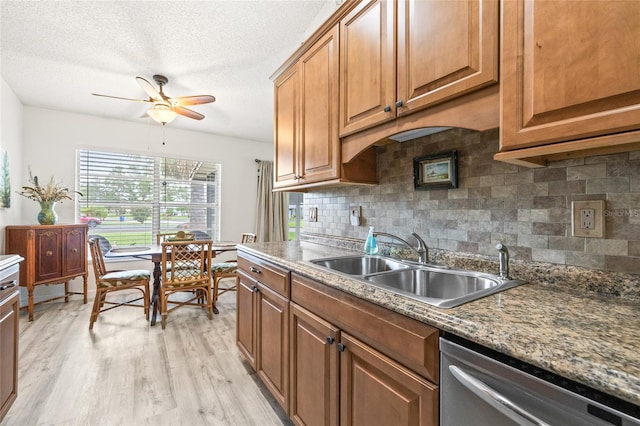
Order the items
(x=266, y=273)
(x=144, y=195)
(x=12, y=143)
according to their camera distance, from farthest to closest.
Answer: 1. (x=144, y=195)
2. (x=12, y=143)
3. (x=266, y=273)

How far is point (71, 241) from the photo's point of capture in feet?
11.5

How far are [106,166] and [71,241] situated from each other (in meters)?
1.27

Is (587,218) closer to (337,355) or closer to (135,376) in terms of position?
(337,355)

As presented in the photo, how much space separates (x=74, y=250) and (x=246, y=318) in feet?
9.61

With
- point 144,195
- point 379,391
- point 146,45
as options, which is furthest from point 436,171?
point 144,195

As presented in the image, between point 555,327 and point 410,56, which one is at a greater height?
point 410,56

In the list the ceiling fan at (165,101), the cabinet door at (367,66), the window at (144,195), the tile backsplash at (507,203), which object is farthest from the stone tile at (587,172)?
the window at (144,195)

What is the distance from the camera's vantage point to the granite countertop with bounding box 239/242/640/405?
1.65 feet

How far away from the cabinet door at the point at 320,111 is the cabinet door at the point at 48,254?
327 cm

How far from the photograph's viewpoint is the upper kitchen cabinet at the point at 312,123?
5.67ft

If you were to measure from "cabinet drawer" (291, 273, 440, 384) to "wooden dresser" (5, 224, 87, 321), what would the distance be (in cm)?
360

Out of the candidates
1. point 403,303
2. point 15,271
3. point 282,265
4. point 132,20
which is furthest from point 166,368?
point 132,20

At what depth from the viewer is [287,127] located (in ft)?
7.26

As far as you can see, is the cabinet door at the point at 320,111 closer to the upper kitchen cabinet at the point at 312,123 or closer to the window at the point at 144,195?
the upper kitchen cabinet at the point at 312,123
